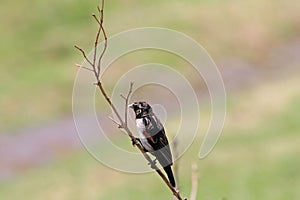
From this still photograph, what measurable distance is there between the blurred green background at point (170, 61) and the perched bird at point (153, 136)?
30.3 feet

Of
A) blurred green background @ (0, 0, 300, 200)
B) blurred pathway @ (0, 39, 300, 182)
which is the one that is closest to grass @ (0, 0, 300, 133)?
blurred green background @ (0, 0, 300, 200)

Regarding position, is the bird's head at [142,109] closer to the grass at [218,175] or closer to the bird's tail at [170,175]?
the bird's tail at [170,175]

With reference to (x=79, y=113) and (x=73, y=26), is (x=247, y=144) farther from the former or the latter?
(x=73, y=26)

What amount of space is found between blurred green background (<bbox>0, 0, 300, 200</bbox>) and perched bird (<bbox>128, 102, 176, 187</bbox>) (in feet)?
30.3

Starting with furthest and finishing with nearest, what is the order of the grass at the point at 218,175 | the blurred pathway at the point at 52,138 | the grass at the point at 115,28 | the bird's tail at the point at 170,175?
the grass at the point at 115,28 → the blurred pathway at the point at 52,138 → the grass at the point at 218,175 → the bird's tail at the point at 170,175

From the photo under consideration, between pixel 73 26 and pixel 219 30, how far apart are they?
13.7ft

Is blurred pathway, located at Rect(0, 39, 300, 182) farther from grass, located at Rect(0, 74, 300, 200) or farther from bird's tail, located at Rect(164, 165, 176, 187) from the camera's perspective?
bird's tail, located at Rect(164, 165, 176, 187)

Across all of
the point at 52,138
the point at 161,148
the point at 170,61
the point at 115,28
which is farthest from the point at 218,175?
the point at 161,148

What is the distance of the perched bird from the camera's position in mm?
4094

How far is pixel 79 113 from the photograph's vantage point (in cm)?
1928

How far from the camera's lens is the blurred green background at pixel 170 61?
14641mm

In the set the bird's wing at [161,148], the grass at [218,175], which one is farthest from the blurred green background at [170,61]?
the bird's wing at [161,148]

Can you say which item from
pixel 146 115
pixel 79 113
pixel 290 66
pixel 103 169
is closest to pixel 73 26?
pixel 79 113

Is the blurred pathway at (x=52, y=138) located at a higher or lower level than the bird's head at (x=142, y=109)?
higher
